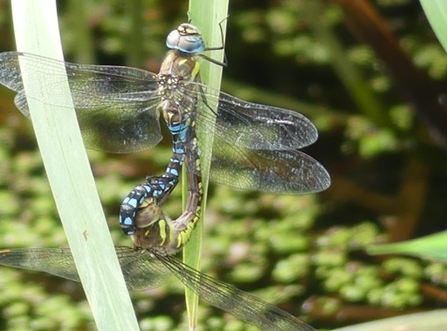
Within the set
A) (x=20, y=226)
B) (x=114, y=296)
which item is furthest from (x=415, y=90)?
(x=114, y=296)

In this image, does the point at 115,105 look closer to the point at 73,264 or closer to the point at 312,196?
the point at 73,264

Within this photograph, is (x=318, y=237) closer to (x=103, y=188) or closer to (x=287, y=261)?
(x=287, y=261)

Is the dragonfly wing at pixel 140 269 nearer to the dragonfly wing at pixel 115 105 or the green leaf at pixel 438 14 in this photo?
the dragonfly wing at pixel 115 105

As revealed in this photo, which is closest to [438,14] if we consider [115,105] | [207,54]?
[207,54]

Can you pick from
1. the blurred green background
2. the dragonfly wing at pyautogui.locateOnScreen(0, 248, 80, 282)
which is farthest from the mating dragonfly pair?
the blurred green background

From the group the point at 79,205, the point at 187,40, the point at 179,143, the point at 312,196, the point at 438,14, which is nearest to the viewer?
the point at 79,205

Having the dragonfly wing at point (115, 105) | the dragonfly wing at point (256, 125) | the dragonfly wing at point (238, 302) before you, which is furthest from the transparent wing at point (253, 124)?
the dragonfly wing at point (238, 302)
